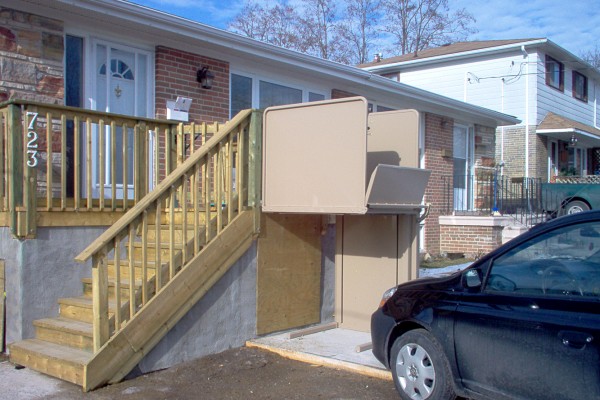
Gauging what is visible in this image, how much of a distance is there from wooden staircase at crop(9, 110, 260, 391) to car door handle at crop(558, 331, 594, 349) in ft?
11.2

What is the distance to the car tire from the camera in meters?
4.53

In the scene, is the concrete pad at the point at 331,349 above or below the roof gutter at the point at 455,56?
below

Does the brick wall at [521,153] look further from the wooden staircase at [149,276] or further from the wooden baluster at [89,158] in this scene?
the wooden baluster at [89,158]

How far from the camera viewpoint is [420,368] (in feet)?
15.5

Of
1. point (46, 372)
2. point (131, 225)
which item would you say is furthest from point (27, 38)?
point (46, 372)

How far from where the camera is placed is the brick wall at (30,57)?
6.99m

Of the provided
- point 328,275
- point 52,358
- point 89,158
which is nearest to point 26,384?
point 52,358

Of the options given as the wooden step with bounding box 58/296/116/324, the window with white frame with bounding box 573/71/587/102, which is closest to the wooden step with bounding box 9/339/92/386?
the wooden step with bounding box 58/296/116/324

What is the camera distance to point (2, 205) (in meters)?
6.23

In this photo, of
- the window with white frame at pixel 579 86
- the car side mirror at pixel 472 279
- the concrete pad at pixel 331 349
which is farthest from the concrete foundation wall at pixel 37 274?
the window with white frame at pixel 579 86

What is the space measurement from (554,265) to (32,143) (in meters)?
4.78

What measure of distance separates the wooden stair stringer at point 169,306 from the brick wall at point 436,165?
26.6 feet

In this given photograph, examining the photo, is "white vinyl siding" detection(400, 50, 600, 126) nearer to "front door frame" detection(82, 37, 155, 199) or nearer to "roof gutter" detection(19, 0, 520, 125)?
"roof gutter" detection(19, 0, 520, 125)

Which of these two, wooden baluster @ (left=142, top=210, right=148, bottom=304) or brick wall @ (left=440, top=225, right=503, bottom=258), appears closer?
wooden baluster @ (left=142, top=210, right=148, bottom=304)
